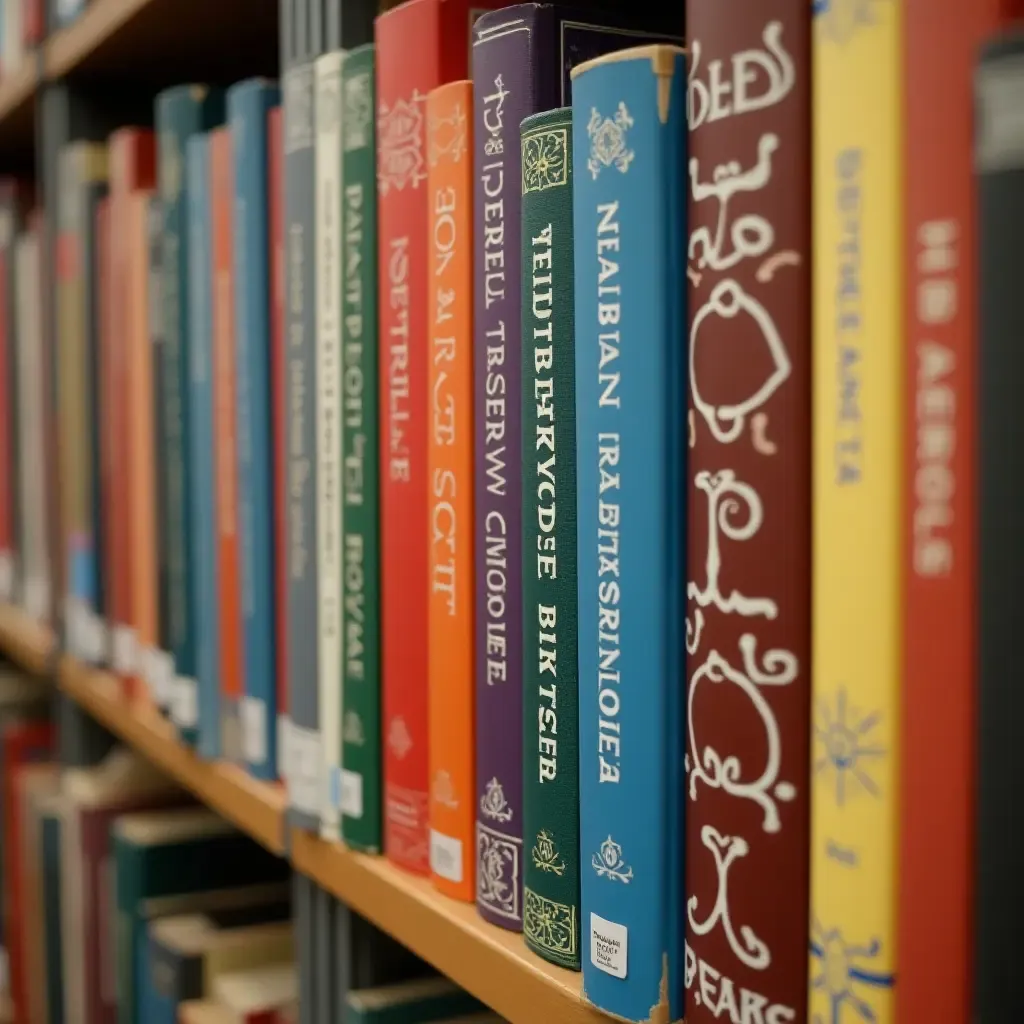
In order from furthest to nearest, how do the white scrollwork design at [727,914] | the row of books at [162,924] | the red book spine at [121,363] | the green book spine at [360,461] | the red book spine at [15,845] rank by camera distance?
1. the red book spine at [15,845]
2. the red book spine at [121,363]
3. the row of books at [162,924]
4. the green book spine at [360,461]
5. the white scrollwork design at [727,914]

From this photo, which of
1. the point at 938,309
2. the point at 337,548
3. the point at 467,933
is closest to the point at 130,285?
the point at 337,548

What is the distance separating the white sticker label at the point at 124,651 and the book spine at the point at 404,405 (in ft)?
1.41

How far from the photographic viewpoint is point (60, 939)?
3.87 feet

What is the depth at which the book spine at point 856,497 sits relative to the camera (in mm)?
345

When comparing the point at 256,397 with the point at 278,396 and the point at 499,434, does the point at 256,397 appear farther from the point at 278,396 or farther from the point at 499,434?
the point at 499,434

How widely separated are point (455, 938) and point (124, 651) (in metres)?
0.53

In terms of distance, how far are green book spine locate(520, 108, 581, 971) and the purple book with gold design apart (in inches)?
0.7

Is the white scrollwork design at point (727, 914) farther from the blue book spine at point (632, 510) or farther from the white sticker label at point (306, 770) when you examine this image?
the white sticker label at point (306, 770)

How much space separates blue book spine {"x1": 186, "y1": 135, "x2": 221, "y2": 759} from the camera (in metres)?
0.82

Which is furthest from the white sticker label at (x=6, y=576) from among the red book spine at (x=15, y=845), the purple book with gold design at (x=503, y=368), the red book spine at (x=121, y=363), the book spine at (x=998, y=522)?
the book spine at (x=998, y=522)

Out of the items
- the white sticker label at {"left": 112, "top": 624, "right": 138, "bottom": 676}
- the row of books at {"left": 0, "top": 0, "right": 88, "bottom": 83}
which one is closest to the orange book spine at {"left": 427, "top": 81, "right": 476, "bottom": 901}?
the white sticker label at {"left": 112, "top": 624, "right": 138, "bottom": 676}

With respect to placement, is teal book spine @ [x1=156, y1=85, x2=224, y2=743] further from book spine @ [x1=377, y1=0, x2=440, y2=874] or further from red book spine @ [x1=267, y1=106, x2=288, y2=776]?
book spine @ [x1=377, y1=0, x2=440, y2=874]

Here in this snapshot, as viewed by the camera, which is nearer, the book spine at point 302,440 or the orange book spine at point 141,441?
the book spine at point 302,440

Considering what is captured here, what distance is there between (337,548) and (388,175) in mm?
199
